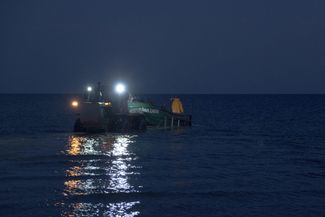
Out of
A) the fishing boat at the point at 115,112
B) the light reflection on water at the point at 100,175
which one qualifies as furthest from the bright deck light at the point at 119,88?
the light reflection on water at the point at 100,175

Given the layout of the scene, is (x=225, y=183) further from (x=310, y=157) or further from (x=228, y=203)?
(x=310, y=157)

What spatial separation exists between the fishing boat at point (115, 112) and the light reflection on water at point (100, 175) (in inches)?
173

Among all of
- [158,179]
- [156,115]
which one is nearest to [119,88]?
[156,115]

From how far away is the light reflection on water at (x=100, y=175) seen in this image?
60.3ft

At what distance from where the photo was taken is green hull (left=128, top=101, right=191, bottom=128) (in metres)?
50.4

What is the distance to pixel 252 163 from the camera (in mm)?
30203

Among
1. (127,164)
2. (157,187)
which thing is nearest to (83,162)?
(127,164)

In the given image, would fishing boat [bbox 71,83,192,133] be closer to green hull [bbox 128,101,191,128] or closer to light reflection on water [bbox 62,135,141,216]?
green hull [bbox 128,101,191,128]

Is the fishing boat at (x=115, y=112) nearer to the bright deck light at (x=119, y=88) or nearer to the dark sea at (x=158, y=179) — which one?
the bright deck light at (x=119, y=88)

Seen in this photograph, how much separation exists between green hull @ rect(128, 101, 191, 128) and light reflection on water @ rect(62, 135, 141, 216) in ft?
31.4

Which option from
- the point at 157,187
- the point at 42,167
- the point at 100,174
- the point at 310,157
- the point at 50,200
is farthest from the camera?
the point at 310,157

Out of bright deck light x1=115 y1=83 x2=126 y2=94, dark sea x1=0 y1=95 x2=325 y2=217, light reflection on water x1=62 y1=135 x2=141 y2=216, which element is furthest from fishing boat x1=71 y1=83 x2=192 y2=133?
dark sea x1=0 y1=95 x2=325 y2=217

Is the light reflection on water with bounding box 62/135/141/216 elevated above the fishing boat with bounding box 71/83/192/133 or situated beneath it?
situated beneath

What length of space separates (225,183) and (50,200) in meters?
8.22
